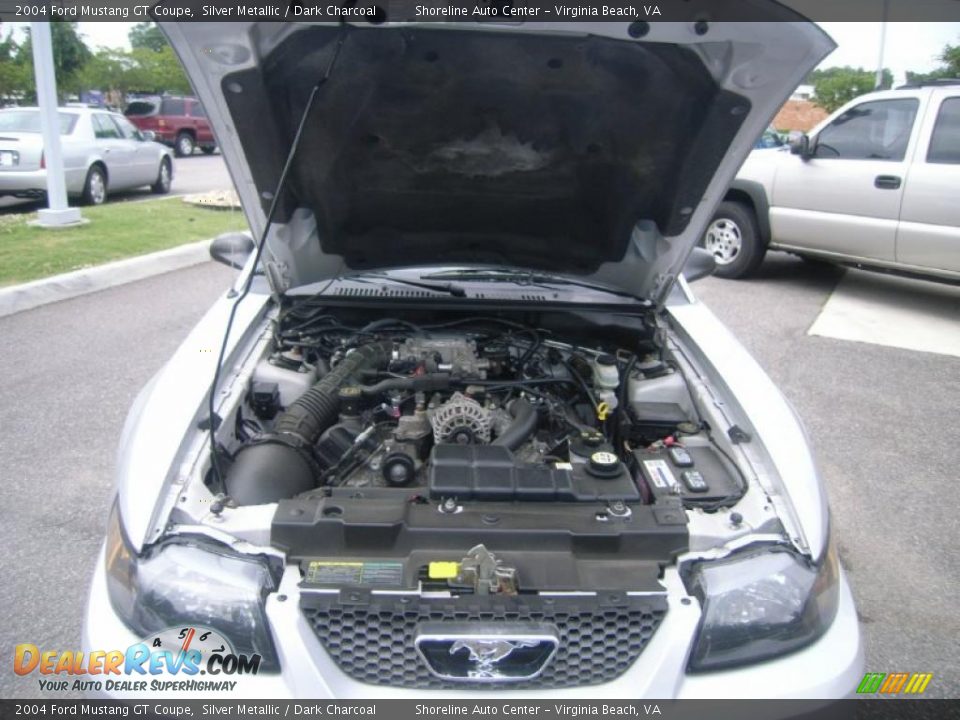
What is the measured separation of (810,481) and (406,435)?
3.98 feet

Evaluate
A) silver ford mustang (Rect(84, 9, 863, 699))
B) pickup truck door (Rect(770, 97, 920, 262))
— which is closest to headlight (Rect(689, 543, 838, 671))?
silver ford mustang (Rect(84, 9, 863, 699))

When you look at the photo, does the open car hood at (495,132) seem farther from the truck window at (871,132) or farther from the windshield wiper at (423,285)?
the truck window at (871,132)

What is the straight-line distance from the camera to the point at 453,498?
1.81 metres

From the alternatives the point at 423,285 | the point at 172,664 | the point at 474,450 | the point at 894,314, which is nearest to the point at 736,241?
the point at 894,314

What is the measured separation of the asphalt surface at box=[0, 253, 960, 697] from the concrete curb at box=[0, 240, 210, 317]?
186 millimetres

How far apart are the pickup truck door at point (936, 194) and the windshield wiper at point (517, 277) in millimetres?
4909

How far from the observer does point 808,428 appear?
170 inches

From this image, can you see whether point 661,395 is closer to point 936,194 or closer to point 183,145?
point 936,194

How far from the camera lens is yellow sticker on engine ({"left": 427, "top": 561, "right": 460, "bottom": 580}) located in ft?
5.10

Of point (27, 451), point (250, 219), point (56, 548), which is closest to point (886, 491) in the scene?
point (250, 219)

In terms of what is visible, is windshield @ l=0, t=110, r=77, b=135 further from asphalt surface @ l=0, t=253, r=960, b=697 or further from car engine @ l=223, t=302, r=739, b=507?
car engine @ l=223, t=302, r=739, b=507

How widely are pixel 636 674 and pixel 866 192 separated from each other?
6700mm

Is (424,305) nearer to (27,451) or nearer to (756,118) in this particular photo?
(756,118)

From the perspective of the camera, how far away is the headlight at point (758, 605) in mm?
1568
